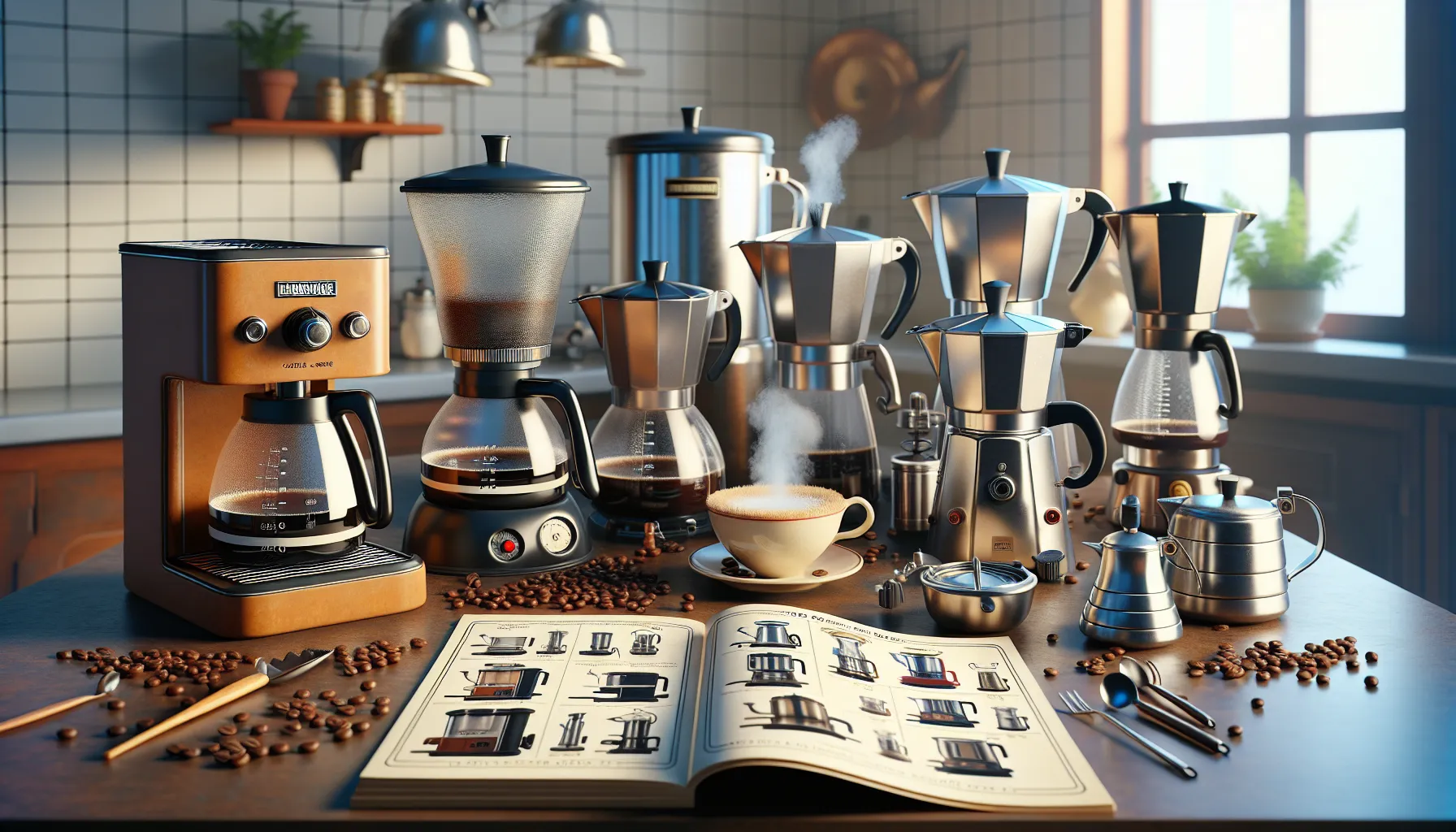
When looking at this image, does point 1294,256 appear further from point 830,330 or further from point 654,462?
point 654,462

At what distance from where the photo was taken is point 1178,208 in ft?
4.59

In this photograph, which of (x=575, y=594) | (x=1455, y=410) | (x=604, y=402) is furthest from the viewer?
(x=604, y=402)

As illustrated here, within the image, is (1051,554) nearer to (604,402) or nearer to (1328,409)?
(1328,409)

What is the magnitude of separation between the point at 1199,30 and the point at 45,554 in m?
2.84

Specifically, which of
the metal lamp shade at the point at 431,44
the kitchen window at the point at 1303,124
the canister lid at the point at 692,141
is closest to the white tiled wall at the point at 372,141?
the kitchen window at the point at 1303,124

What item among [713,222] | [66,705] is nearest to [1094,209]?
[713,222]

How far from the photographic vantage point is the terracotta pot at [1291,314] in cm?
285

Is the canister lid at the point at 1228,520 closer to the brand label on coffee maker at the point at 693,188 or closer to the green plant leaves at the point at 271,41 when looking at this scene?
the brand label on coffee maker at the point at 693,188

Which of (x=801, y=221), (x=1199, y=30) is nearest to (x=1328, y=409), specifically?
(x=1199, y=30)

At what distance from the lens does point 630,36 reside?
11.6 feet

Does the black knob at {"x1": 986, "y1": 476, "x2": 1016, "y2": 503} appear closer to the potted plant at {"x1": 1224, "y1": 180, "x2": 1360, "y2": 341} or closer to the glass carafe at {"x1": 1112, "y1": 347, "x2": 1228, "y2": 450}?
the glass carafe at {"x1": 1112, "y1": 347, "x2": 1228, "y2": 450}

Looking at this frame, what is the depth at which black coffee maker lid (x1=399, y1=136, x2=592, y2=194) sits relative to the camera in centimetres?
127

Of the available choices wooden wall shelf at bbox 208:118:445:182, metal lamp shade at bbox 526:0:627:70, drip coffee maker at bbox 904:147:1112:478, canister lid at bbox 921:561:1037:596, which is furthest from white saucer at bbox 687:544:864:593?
wooden wall shelf at bbox 208:118:445:182

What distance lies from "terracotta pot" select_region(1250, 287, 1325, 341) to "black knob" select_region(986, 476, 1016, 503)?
1.86 metres
